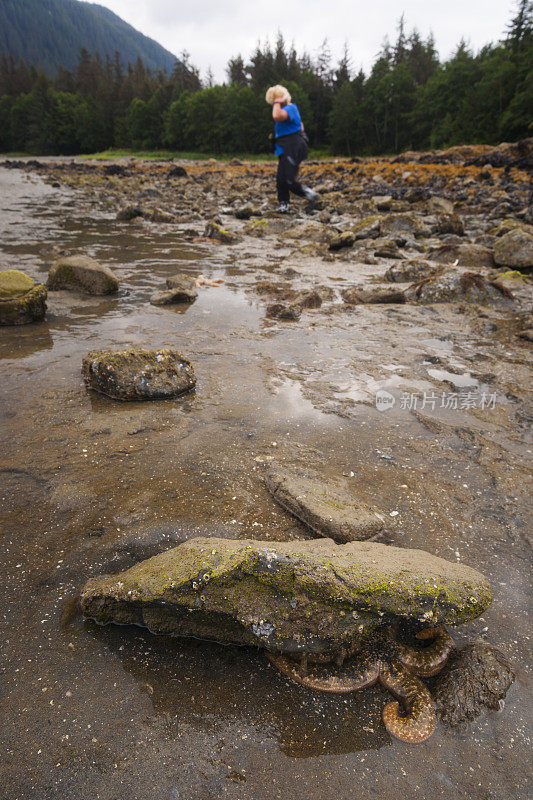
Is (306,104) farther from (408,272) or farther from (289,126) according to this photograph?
(408,272)

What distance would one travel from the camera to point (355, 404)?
358 cm

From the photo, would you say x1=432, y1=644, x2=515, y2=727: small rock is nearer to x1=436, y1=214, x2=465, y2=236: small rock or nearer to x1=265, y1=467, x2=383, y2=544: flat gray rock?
x1=265, y1=467, x2=383, y2=544: flat gray rock

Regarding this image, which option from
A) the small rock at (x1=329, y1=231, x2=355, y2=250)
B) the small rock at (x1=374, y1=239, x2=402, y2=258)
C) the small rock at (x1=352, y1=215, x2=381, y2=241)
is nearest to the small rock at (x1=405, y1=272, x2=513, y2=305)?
the small rock at (x1=374, y1=239, x2=402, y2=258)

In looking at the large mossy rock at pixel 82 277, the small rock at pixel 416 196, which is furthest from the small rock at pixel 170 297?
the small rock at pixel 416 196

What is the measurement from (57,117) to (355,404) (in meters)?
96.8

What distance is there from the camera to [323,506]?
232 centimetres

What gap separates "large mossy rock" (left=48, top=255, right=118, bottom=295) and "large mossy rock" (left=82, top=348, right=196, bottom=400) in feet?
9.71

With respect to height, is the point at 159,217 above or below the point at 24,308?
above

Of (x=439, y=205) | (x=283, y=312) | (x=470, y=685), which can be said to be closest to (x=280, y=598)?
(x=470, y=685)

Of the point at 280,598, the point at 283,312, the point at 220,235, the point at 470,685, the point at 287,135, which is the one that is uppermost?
the point at 287,135

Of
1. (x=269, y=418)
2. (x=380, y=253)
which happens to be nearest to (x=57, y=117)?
(x=380, y=253)

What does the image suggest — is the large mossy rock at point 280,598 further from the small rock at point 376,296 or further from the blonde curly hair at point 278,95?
the blonde curly hair at point 278,95

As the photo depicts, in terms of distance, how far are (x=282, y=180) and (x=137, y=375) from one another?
1176cm

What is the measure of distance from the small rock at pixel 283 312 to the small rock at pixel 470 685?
437 centimetres
